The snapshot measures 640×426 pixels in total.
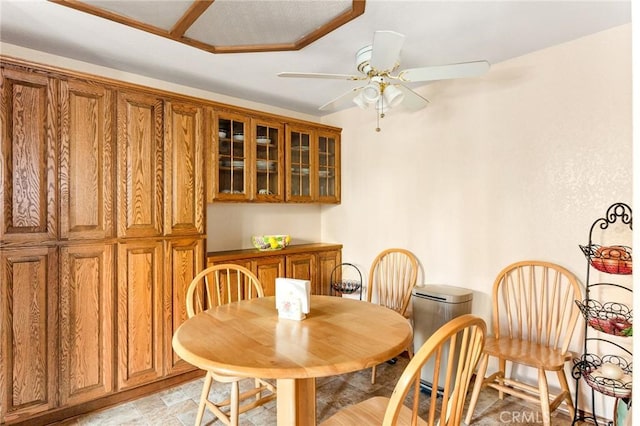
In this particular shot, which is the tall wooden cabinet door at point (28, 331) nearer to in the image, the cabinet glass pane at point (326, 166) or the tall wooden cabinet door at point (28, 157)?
the tall wooden cabinet door at point (28, 157)

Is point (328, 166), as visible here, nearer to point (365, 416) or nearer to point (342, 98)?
point (342, 98)

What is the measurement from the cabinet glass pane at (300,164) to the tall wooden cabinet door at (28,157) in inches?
76.9

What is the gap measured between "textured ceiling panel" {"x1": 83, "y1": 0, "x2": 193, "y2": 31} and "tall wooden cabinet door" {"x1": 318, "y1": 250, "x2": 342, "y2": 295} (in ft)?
7.94

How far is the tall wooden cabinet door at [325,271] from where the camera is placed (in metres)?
3.64

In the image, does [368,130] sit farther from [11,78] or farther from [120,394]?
[120,394]

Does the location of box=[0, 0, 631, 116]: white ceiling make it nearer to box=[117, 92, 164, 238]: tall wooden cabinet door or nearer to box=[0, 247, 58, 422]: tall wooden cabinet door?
box=[117, 92, 164, 238]: tall wooden cabinet door

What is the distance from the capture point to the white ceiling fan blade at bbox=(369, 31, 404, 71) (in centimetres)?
158

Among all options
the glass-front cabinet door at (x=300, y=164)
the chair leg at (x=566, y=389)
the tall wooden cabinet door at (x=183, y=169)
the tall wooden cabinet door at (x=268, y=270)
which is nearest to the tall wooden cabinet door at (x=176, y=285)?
the tall wooden cabinet door at (x=183, y=169)

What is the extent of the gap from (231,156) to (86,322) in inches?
64.0

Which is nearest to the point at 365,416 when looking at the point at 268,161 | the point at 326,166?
the point at 268,161

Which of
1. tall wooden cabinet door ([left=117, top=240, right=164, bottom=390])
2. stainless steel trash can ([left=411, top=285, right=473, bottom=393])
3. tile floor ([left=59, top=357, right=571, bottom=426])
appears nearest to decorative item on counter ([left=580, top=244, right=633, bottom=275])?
stainless steel trash can ([left=411, top=285, right=473, bottom=393])

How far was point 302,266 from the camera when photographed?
3.49m

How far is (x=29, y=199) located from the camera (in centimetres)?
211

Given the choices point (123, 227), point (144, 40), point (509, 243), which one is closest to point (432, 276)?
point (509, 243)
